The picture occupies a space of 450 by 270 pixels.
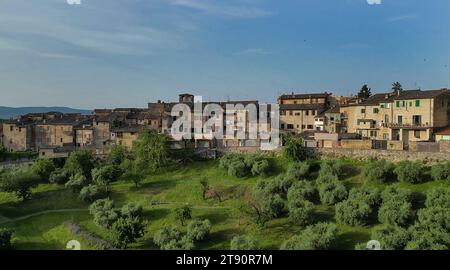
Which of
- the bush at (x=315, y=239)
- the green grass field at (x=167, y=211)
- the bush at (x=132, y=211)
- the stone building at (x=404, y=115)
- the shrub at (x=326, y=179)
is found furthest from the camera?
the stone building at (x=404, y=115)

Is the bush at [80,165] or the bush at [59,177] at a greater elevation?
the bush at [80,165]

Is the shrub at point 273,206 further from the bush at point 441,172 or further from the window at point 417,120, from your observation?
the window at point 417,120

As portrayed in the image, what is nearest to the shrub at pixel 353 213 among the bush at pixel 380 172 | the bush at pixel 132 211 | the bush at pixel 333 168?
the bush at pixel 380 172

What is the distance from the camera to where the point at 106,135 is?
73.9m

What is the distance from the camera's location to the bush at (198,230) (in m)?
30.0

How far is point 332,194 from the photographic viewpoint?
113 feet

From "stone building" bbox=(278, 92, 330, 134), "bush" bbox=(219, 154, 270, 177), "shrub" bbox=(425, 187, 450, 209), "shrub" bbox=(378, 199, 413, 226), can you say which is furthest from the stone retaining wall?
"stone building" bbox=(278, 92, 330, 134)

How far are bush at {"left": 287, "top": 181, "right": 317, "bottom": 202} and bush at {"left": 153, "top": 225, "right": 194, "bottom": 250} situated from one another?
9.64m

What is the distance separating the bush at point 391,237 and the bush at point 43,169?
38.1m

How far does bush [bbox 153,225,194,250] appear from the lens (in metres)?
28.6

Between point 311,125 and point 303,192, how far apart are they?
104 ft

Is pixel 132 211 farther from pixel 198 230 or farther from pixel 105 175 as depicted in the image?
pixel 105 175

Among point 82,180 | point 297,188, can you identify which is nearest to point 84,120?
point 82,180
